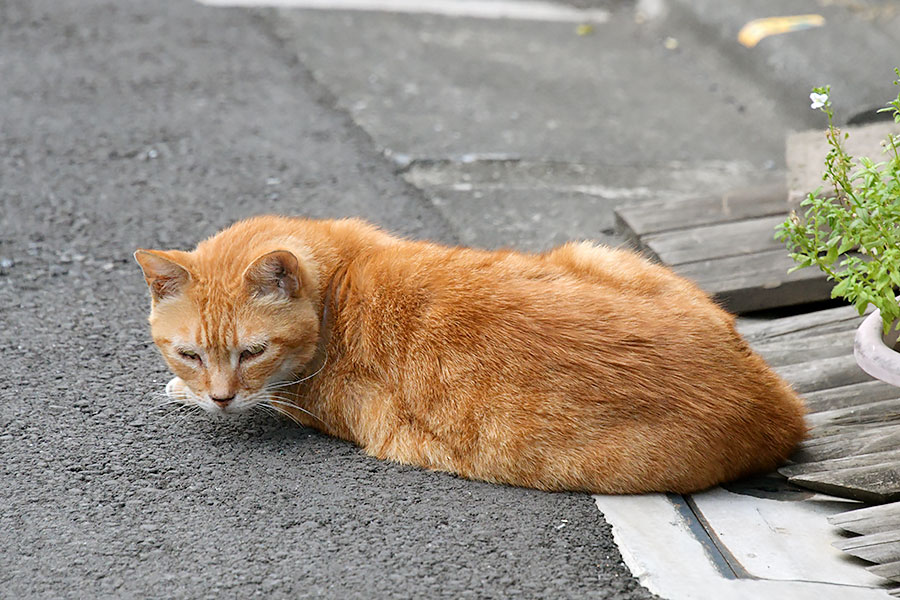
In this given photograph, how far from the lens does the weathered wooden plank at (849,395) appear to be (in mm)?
3264

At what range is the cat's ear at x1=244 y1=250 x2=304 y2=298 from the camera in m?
2.94

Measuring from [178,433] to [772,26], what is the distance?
4.92m

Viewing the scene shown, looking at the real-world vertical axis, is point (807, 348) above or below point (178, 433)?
above

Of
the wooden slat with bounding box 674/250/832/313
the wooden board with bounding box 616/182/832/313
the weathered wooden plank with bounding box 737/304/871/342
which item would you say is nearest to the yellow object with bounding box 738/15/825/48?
the wooden board with bounding box 616/182/832/313

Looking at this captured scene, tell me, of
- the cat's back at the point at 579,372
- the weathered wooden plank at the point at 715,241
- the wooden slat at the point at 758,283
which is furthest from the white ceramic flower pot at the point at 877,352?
the weathered wooden plank at the point at 715,241

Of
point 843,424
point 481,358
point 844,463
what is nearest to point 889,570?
point 844,463

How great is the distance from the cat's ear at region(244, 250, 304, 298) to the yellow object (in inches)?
175

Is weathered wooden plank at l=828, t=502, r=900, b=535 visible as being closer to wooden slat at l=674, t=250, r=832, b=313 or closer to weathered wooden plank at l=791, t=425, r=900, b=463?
weathered wooden plank at l=791, t=425, r=900, b=463

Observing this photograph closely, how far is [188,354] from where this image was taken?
3.05 m

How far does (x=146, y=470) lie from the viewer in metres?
2.96

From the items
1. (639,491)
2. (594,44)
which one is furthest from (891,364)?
(594,44)

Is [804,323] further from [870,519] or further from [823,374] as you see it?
[870,519]

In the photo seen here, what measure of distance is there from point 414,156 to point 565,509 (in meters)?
2.92

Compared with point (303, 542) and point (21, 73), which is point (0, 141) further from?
point (303, 542)
